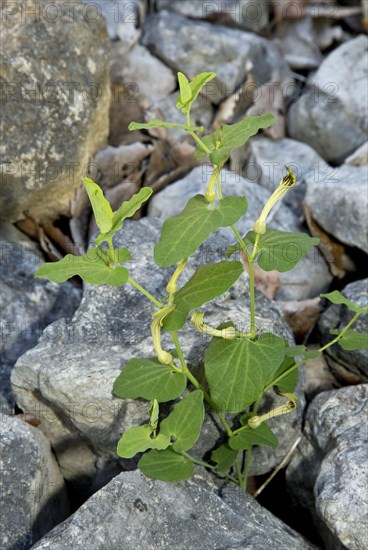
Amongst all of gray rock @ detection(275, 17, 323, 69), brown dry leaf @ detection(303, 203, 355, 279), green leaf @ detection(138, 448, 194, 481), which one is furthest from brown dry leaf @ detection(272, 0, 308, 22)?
green leaf @ detection(138, 448, 194, 481)

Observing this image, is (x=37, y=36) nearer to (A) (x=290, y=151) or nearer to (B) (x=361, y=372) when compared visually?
(A) (x=290, y=151)

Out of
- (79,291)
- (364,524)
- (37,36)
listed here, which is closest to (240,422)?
(364,524)

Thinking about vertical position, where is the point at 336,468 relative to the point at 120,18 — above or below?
below

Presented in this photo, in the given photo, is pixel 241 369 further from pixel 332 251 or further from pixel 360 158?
pixel 360 158

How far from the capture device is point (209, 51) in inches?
153

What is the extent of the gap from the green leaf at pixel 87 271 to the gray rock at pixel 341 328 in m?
1.17

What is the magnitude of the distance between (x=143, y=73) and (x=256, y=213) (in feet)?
3.65

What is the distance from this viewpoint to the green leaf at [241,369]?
1999 mm

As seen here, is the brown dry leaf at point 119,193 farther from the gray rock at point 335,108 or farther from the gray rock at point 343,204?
the gray rock at point 335,108

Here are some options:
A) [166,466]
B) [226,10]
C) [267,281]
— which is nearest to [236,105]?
[226,10]

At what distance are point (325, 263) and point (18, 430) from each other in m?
1.57

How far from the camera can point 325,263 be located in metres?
3.25

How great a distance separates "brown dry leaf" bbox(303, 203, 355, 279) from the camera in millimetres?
3217

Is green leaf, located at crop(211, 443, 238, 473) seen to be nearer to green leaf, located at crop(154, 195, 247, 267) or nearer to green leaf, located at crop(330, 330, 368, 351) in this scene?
green leaf, located at crop(330, 330, 368, 351)
